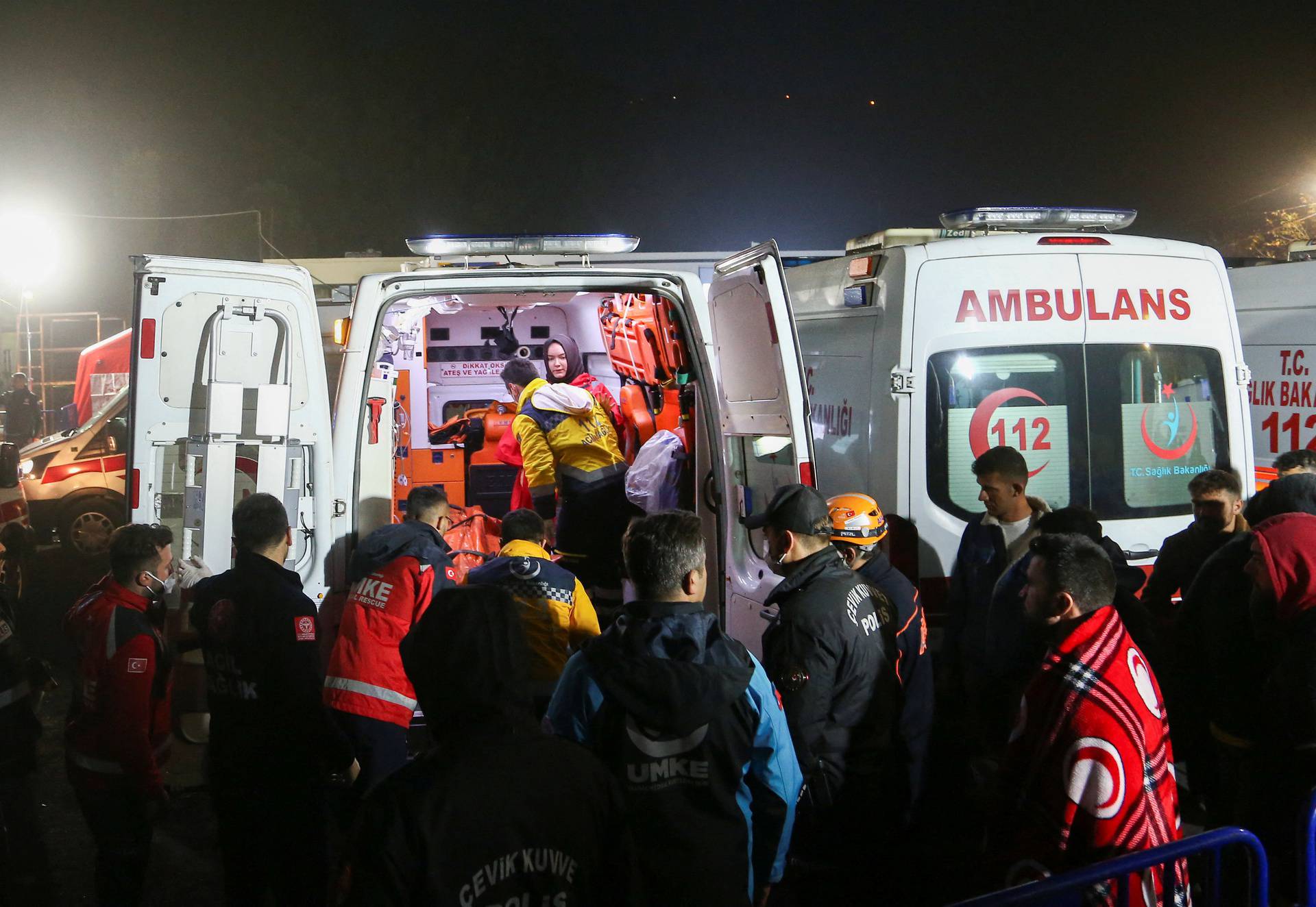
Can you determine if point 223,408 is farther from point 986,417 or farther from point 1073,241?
point 1073,241

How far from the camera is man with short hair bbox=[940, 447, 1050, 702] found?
4418mm

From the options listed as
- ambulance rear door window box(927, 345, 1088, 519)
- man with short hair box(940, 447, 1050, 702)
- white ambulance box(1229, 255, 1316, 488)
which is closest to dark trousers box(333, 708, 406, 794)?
man with short hair box(940, 447, 1050, 702)

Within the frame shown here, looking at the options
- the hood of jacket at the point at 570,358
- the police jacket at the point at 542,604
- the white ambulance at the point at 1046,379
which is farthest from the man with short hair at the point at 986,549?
the hood of jacket at the point at 570,358

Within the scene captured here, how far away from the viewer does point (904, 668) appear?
144 inches

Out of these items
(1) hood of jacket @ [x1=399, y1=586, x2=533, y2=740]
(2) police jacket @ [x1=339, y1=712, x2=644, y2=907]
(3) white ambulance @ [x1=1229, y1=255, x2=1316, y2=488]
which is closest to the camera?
(2) police jacket @ [x1=339, y1=712, x2=644, y2=907]

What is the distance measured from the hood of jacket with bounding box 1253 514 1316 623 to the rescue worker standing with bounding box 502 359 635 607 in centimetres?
369

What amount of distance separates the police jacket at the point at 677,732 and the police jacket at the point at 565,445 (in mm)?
3816

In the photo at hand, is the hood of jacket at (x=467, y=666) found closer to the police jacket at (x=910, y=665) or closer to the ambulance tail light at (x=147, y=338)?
the police jacket at (x=910, y=665)

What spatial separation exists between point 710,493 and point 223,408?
246cm

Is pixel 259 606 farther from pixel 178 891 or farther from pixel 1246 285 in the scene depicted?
pixel 1246 285

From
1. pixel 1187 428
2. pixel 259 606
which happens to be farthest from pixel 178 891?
pixel 1187 428

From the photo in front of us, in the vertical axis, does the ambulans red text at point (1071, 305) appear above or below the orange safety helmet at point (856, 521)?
above

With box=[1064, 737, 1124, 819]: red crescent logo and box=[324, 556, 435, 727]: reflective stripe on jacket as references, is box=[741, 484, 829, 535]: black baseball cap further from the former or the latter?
box=[324, 556, 435, 727]: reflective stripe on jacket

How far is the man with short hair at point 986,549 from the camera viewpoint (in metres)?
4.42
